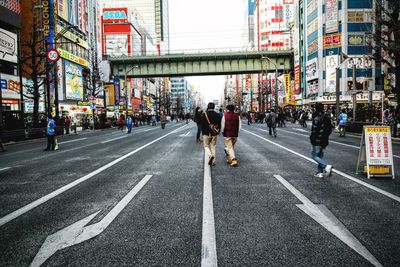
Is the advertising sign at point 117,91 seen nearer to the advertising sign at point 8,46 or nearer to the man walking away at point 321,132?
the advertising sign at point 8,46

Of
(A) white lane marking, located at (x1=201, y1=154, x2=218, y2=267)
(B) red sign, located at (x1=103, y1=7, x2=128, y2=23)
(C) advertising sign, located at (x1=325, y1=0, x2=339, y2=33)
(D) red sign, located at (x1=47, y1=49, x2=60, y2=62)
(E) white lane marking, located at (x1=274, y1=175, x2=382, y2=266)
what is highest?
(B) red sign, located at (x1=103, y1=7, x2=128, y2=23)

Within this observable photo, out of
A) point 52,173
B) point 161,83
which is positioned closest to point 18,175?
point 52,173

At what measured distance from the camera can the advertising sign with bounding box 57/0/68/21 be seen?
4894 cm

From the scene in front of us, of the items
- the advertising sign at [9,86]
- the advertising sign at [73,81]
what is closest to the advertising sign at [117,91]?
the advertising sign at [73,81]

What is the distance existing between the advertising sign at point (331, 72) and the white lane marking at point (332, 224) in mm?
52552

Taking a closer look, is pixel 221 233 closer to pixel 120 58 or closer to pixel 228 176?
pixel 228 176

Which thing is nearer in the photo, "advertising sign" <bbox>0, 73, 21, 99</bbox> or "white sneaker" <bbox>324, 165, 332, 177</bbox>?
"white sneaker" <bbox>324, 165, 332, 177</bbox>

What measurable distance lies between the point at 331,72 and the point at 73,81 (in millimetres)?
41160

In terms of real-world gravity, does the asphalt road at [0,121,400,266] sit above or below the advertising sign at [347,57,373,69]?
below

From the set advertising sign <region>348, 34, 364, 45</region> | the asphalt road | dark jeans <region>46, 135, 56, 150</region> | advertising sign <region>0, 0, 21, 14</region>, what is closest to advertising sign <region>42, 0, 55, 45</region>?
advertising sign <region>0, 0, 21, 14</region>

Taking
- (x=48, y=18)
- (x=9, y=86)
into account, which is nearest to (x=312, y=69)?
(x=48, y=18)

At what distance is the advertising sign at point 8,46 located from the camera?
1307 inches

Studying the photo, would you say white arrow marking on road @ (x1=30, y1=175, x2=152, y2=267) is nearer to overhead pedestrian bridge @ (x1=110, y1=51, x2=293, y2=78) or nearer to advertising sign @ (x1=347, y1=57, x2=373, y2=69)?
overhead pedestrian bridge @ (x1=110, y1=51, x2=293, y2=78)

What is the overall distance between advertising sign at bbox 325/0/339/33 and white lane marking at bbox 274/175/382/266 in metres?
54.5
